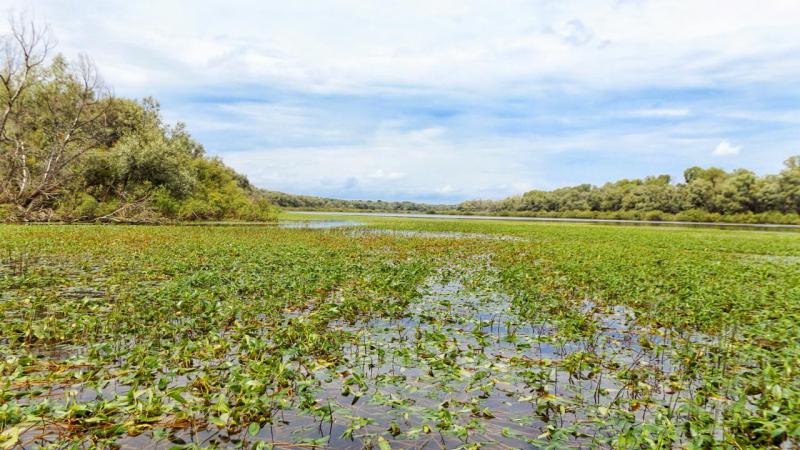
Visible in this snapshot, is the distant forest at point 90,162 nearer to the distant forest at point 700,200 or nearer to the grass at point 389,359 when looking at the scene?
the grass at point 389,359

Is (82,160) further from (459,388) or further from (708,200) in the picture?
(708,200)

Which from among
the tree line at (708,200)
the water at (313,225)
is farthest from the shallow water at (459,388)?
the tree line at (708,200)

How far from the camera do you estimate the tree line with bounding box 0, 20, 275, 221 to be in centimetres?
3575

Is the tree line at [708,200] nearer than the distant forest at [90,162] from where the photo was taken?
No

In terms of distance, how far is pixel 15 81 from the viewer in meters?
44.0

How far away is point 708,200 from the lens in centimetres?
9600

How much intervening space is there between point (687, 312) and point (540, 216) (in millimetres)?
122229

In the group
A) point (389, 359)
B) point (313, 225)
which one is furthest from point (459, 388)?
point (313, 225)

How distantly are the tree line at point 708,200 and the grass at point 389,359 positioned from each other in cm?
9649

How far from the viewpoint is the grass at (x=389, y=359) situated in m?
4.96

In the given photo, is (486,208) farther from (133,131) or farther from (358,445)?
(358,445)

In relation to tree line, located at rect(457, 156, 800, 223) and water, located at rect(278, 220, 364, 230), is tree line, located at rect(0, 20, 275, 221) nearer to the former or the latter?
water, located at rect(278, 220, 364, 230)

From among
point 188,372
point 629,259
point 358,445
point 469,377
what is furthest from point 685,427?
point 629,259

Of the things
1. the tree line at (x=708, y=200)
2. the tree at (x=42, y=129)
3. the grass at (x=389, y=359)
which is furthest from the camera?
the tree line at (x=708, y=200)
